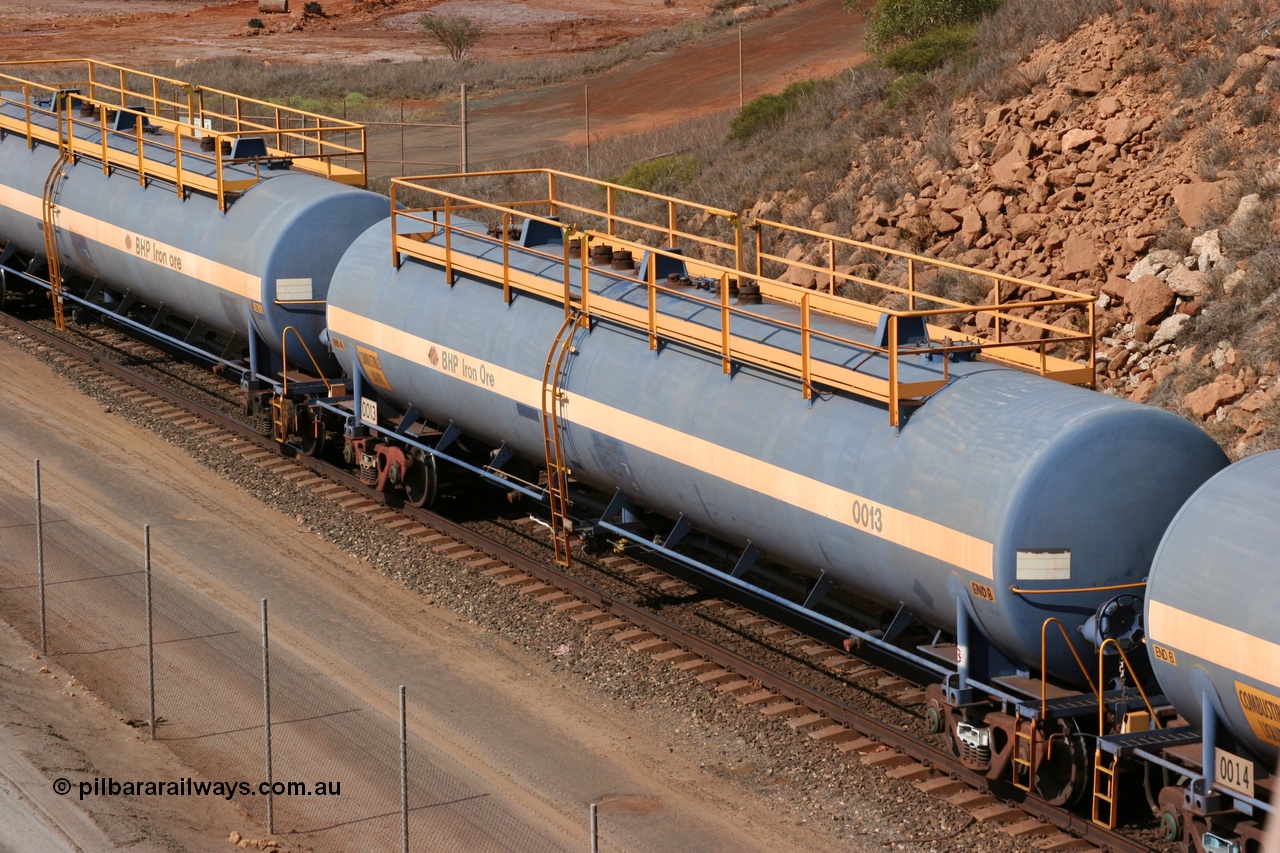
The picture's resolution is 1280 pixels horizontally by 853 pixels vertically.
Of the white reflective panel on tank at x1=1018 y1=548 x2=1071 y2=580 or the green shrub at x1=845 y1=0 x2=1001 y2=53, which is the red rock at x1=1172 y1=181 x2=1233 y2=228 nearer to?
the green shrub at x1=845 y1=0 x2=1001 y2=53

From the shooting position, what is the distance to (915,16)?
1559 inches

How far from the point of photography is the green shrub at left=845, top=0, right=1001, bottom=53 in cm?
3891

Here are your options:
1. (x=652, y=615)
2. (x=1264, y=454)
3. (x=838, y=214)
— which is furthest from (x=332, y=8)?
(x=1264, y=454)

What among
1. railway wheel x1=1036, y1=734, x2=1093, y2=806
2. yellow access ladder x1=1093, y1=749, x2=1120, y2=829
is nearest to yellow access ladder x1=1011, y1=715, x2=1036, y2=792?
railway wheel x1=1036, y1=734, x2=1093, y2=806

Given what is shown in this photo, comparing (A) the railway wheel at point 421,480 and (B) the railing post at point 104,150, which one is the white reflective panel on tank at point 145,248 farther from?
(A) the railway wheel at point 421,480

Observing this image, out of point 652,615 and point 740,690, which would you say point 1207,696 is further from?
point 652,615

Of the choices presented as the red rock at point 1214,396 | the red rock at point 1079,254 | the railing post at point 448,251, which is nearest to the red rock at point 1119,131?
the red rock at point 1079,254

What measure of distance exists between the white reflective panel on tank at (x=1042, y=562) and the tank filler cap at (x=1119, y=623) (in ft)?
1.83

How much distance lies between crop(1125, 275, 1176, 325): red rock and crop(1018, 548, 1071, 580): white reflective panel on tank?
13.1m

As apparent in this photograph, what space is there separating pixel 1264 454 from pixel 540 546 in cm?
1098

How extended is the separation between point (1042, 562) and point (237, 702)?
826 cm

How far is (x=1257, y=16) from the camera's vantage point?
2878 cm

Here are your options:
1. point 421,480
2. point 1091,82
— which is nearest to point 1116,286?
point 1091,82

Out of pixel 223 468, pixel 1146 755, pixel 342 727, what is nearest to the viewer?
pixel 1146 755
